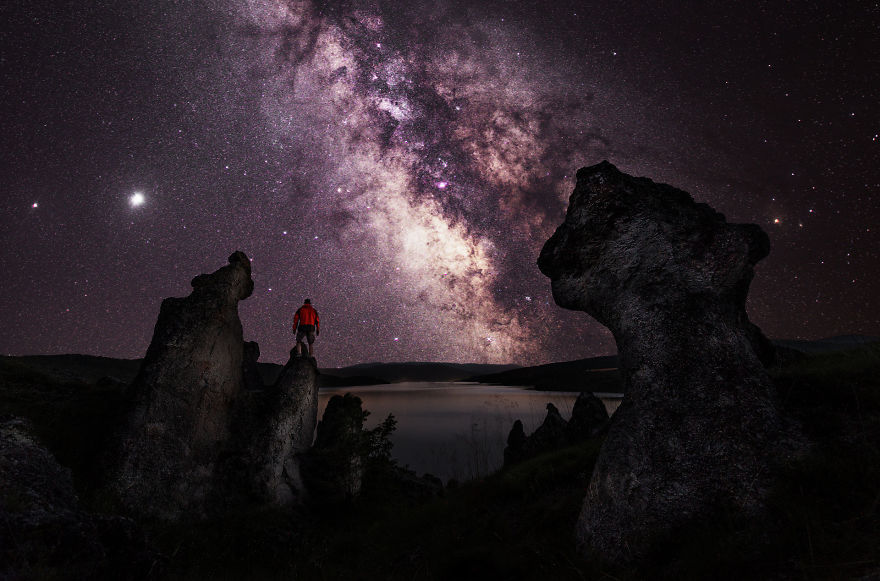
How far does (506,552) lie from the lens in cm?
611

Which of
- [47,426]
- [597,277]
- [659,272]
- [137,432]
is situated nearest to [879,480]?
[659,272]

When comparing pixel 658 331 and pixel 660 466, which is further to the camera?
pixel 658 331

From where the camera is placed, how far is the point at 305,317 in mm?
16562

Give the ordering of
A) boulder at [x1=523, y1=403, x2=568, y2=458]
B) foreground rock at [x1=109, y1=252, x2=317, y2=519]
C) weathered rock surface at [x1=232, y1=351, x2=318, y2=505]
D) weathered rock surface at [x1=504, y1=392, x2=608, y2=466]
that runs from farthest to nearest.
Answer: boulder at [x1=523, y1=403, x2=568, y2=458]
weathered rock surface at [x1=504, y1=392, x2=608, y2=466]
weathered rock surface at [x1=232, y1=351, x2=318, y2=505]
foreground rock at [x1=109, y1=252, x2=317, y2=519]

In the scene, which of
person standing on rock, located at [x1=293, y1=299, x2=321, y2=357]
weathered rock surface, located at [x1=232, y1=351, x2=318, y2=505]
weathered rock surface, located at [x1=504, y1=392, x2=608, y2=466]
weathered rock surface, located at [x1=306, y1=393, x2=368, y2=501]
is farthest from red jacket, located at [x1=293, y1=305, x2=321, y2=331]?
weathered rock surface, located at [x1=504, y1=392, x2=608, y2=466]

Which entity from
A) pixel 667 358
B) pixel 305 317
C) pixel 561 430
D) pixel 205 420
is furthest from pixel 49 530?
pixel 561 430

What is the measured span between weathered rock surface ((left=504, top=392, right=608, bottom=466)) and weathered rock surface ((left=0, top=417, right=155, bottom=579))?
13603mm

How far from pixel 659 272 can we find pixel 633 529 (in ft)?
12.5

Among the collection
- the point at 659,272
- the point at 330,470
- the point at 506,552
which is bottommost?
the point at 330,470

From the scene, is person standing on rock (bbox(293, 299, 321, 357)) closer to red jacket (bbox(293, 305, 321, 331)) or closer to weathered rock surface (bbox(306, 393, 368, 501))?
red jacket (bbox(293, 305, 321, 331))

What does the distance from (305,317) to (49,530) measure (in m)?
12.8

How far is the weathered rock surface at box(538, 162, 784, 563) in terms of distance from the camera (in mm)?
4844

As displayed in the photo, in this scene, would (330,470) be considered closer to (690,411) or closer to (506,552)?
(506,552)

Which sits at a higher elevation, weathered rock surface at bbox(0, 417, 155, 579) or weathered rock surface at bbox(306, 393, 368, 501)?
weathered rock surface at bbox(0, 417, 155, 579)
